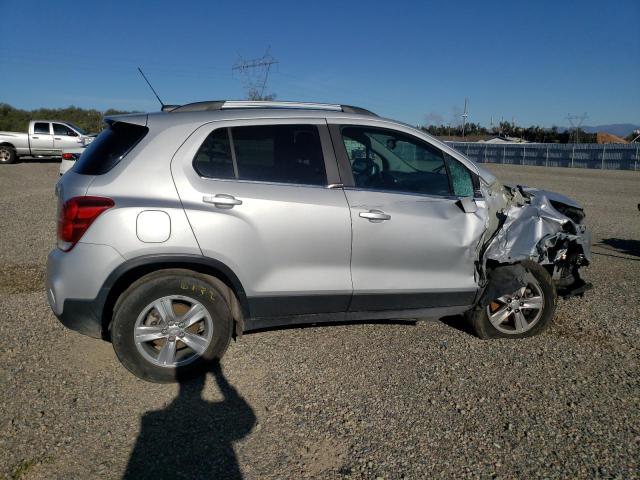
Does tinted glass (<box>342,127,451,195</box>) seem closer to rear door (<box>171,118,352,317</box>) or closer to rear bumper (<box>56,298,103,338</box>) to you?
rear door (<box>171,118,352,317</box>)

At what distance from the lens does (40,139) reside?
77.3 feet

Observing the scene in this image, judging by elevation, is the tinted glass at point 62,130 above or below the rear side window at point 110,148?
above

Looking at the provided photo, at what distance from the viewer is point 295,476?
282cm

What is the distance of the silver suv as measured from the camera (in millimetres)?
3564

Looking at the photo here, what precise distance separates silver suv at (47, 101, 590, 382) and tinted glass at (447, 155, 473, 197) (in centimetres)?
1

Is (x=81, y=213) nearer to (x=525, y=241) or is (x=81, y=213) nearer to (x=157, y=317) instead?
(x=157, y=317)

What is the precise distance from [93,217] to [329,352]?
205 cm

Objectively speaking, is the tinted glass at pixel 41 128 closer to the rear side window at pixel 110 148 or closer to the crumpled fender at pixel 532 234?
the rear side window at pixel 110 148

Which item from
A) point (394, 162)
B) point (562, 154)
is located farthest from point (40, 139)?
point (562, 154)

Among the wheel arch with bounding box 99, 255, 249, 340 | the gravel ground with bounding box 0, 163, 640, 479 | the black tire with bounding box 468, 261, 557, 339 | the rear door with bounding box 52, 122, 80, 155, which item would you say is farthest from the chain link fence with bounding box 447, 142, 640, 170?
the wheel arch with bounding box 99, 255, 249, 340

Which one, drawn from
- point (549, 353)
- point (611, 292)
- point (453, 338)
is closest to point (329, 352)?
point (453, 338)

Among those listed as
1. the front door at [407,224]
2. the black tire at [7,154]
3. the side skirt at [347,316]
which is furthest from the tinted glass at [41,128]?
the front door at [407,224]

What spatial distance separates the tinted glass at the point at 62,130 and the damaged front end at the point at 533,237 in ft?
75.3

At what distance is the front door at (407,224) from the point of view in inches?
157
